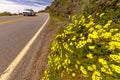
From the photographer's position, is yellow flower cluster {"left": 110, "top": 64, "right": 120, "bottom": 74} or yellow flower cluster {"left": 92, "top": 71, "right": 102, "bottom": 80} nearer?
yellow flower cluster {"left": 110, "top": 64, "right": 120, "bottom": 74}

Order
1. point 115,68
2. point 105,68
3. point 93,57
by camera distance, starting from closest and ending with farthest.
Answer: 1. point 115,68
2. point 105,68
3. point 93,57

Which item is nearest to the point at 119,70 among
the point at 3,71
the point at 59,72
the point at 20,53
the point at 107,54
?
the point at 107,54

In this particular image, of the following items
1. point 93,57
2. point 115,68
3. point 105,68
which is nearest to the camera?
point 115,68

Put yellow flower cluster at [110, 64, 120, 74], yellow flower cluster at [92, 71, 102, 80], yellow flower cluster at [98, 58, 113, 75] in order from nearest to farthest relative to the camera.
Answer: yellow flower cluster at [110, 64, 120, 74] < yellow flower cluster at [98, 58, 113, 75] < yellow flower cluster at [92, 71, 102, 80]

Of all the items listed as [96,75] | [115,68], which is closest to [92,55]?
[96,75]

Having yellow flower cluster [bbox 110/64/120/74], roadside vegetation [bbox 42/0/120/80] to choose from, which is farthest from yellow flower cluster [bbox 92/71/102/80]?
yellow flower cluster [bbox 110/64/120/74]

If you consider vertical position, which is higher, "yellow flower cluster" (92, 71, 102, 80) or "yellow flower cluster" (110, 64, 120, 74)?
"yellow flower cluster" (110, 64, 120, 74)

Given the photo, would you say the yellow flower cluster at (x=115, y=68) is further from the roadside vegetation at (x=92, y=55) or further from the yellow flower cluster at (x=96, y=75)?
the yellow flower cluster at (x=96, y=75)

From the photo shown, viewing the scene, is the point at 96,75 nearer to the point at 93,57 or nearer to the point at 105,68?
the point at 105,68

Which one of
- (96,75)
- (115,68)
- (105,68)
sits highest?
(115,68)

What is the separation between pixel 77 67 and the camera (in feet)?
13.4

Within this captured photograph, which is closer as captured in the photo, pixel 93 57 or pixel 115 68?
pixel 115 68

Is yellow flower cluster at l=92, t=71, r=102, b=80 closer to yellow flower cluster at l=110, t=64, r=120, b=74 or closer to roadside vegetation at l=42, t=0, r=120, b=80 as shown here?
roadside vegetation at l=42, t=0, r=120, b=80

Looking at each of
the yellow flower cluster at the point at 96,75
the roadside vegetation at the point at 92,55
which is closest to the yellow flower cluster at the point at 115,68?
the roadside vegetation at the point at 92,55
